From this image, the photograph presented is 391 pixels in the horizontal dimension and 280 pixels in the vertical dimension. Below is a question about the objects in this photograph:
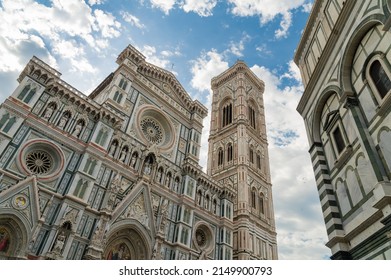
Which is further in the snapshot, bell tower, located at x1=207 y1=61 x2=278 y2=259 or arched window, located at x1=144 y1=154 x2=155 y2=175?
bell tower, located at x1=207 y1=61 x2=278 y2=259

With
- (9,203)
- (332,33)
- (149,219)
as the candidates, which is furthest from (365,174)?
(9,203)

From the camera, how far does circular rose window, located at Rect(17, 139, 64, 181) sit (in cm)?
1518

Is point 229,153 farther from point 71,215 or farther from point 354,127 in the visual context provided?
point 354,127

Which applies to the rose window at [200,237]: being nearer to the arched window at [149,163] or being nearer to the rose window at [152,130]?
the arched window at [149,163]

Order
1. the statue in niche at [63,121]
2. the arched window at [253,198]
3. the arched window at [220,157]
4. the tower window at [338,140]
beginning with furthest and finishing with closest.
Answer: the arched window at [220,157] < the arched window at [253,198] < the statue in niche at [63,121] < the tower window at [338,140]

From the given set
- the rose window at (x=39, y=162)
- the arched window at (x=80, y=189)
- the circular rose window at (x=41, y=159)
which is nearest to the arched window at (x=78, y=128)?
the circular rose window at (x=41, y=159)

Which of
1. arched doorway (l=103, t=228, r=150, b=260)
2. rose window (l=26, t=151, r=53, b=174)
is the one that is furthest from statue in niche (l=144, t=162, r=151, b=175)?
rose window (l=26, t=151, r=53, b=174)

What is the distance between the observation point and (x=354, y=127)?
9.24 m

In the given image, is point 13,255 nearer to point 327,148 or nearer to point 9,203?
point 9,203

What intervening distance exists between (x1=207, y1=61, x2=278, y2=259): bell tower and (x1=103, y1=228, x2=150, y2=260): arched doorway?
11572 mm

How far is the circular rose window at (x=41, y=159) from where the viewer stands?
15180 mm

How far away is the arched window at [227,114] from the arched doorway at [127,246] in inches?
1046

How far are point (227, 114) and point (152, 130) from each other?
2063 cm

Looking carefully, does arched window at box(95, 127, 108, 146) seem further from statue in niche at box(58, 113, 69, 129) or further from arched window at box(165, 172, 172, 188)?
arched window at box(165, 172, 172, 188)
